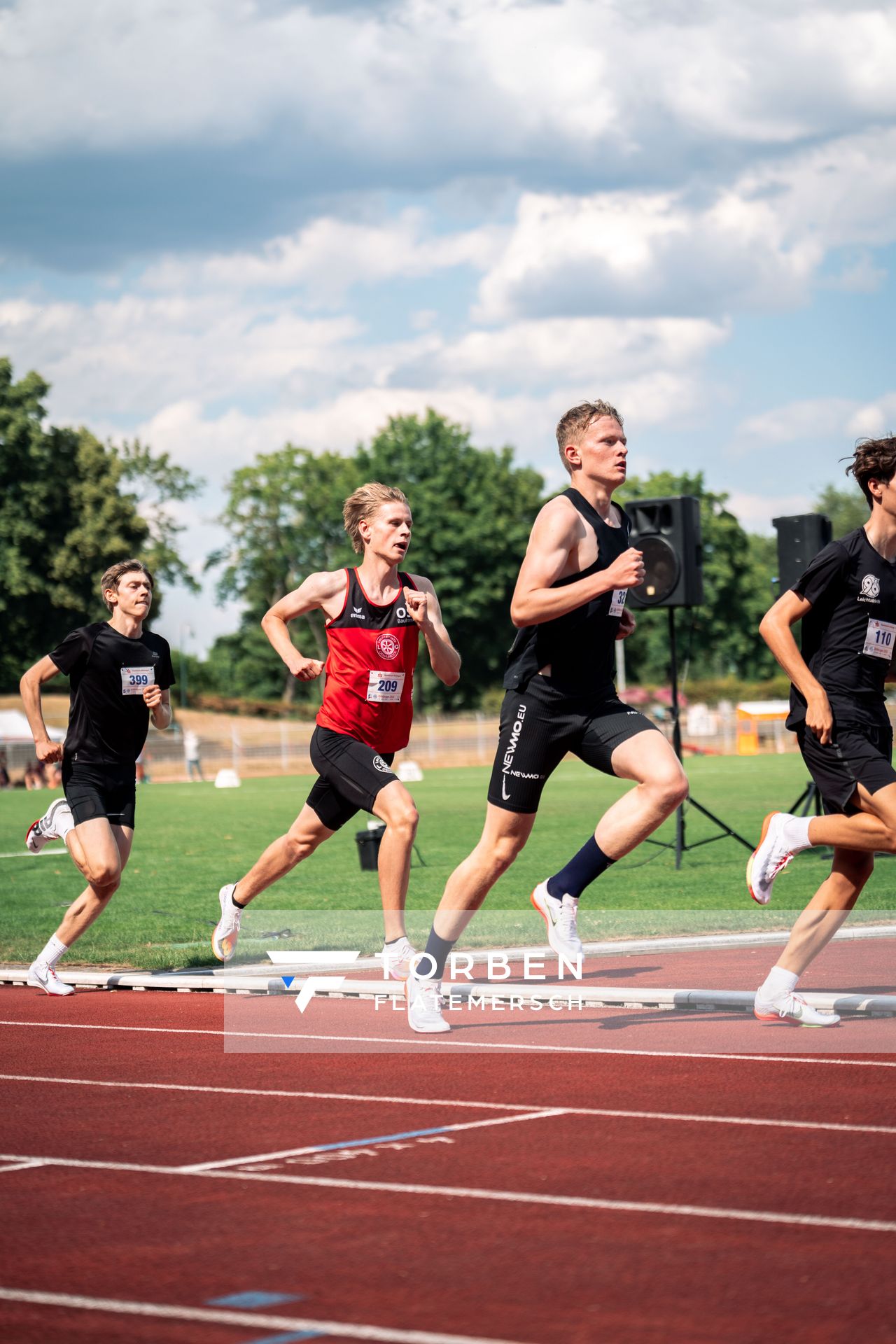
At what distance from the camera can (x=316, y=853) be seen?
20.5 m

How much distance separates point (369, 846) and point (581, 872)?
9.98 meters

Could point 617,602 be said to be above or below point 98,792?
above

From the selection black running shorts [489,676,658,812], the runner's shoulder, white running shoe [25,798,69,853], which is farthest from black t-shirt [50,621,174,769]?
the runner's shoulder

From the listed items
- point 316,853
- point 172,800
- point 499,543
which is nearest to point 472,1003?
point 316,853

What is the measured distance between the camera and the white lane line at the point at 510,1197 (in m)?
4.25

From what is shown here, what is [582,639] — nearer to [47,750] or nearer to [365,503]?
[365,503]

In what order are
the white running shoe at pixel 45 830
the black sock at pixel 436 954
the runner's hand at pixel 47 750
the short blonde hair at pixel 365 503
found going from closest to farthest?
the black sock at pixel 436 954, the short blonde hair at pixel 365 503, the runner's hand at pixel 47 750, the white running shoe at pixel 45 830

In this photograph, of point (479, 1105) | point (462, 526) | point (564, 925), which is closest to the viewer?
point (479, 1105)

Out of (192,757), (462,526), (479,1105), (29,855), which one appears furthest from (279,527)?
(479,1105)

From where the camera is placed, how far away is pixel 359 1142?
212 inches

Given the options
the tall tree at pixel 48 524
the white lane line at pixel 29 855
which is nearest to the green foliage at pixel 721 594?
the tall tree at pixel 48 524

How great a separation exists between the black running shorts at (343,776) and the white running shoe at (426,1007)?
0.94 metres

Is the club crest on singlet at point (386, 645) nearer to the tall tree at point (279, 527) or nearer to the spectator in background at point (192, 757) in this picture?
the spectator in background at point (192, 757)

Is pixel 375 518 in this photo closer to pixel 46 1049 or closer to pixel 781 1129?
pixel 46 1049
